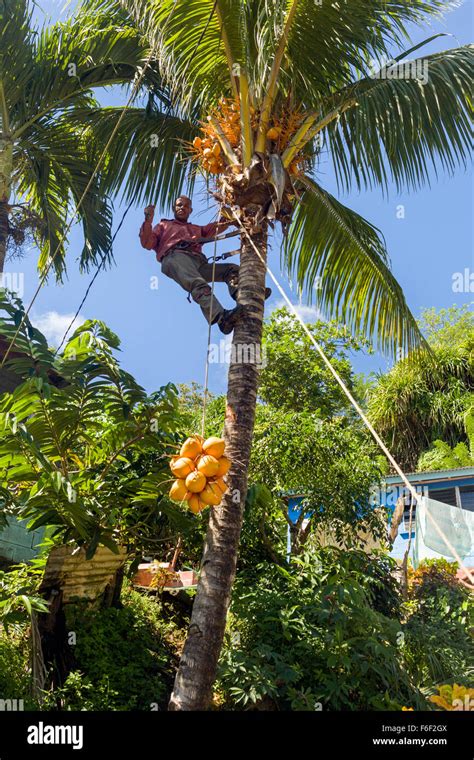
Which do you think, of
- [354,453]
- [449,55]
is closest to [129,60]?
[449,55]

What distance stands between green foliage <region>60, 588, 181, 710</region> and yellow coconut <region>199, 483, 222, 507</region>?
6.91ft

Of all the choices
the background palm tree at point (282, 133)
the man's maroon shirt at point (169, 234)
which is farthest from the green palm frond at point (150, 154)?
the man's maroon shirt at point (169, 234)

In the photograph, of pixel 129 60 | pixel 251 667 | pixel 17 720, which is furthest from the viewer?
pixel 129 60

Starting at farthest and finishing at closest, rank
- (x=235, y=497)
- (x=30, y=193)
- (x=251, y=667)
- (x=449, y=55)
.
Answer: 1. (x=30, y=193)
2. (x=449, y=55)
3. (x=251, y=667)
4. (x=235, y=497)

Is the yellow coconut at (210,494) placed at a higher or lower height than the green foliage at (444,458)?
lower

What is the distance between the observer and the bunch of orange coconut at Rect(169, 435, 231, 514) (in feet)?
13.6

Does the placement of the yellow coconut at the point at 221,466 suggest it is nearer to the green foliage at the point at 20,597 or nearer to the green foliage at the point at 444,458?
the green foliage at the point at 20,597

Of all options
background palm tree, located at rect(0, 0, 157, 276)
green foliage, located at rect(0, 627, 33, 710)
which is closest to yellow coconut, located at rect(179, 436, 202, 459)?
green foliage, located at rect(0, 627, 33, 710)

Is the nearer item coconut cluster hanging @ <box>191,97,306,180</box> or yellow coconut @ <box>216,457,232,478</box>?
yellow coconut @ <box>216,457,232,478</box>

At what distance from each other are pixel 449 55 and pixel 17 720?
5.97m

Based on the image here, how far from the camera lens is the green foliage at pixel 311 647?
215 inches

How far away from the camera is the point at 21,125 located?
30.7 feet

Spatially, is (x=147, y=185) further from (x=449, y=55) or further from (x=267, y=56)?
(x=449, y=55)

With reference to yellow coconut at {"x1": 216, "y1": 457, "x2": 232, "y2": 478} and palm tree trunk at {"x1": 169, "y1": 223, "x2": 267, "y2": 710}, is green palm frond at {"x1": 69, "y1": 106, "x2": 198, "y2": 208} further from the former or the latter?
yellow coconut at {"x1": 216, "y1": 457, "x2": 232, "y2": 478}
